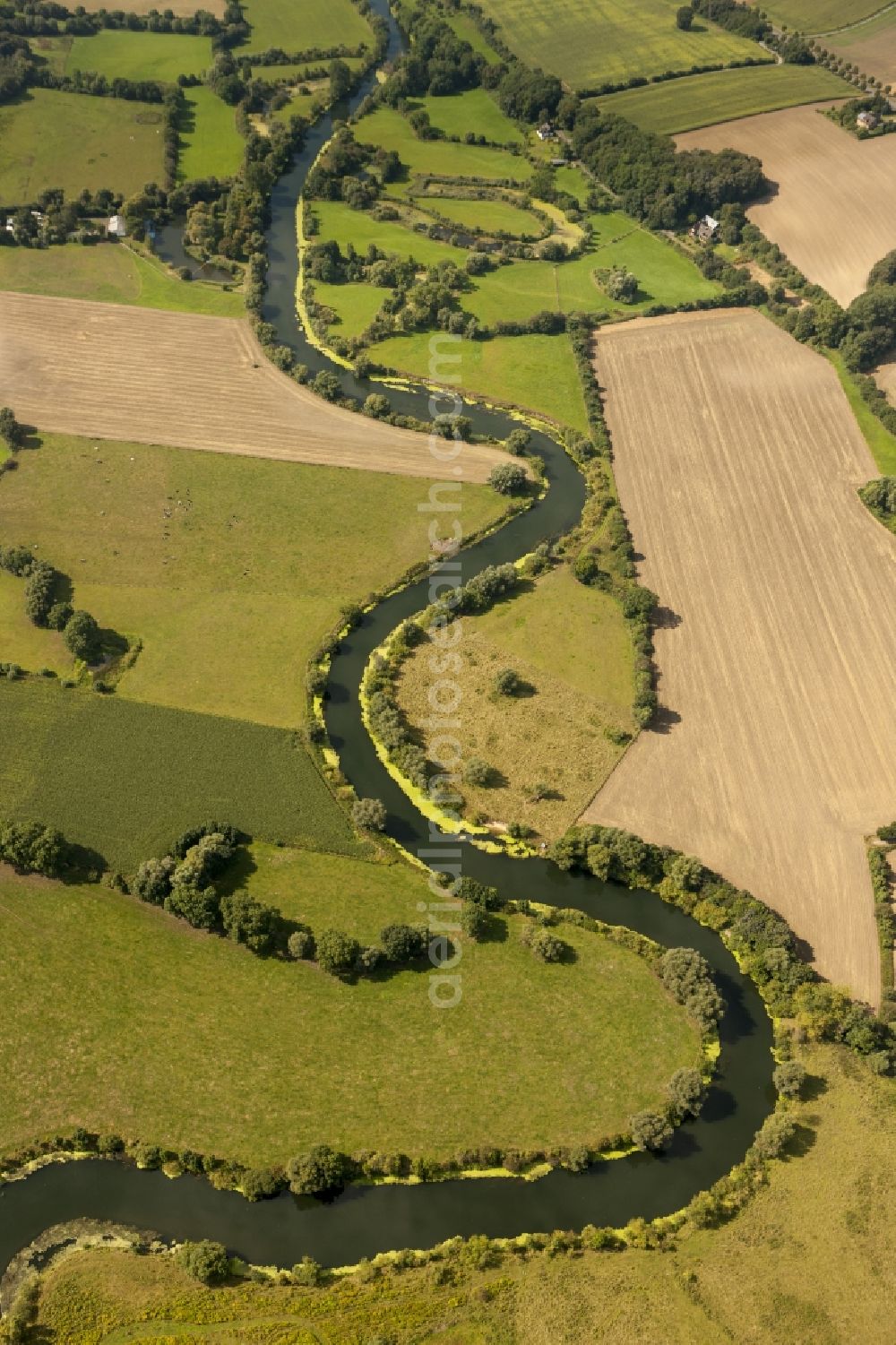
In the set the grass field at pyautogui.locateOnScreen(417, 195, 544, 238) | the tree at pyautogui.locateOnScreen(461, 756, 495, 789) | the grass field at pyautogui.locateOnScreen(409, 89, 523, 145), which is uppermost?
the grass field at pyautogui.locateOnScreen(409, 89, 523, 145)

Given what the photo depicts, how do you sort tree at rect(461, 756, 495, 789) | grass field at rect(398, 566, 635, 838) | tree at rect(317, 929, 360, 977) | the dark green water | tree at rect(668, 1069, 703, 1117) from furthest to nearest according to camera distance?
grass field at rect(398, 566, 635, 838)
tree at rect(461, 756, 495, 789)
tree at rect(317, 929, 360, 977)
tree at rect(668, 1069, 703, 1117)
the dark green water

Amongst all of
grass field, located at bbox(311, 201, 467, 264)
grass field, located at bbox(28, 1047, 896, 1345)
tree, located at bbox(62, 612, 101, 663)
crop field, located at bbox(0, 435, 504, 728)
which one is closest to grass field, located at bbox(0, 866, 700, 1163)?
grass field, located at bbox(28, 1047, 896, 1345)

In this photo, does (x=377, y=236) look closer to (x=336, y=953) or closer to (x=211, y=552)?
(x=211, y=552)

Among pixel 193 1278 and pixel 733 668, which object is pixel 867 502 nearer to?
pixel 733 668

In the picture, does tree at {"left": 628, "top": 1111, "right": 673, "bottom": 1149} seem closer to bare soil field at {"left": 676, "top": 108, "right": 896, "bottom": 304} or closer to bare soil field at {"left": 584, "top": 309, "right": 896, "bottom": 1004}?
bare soil field at {"left": 584, "top": 309, "right": 896, "bottom": 1004}

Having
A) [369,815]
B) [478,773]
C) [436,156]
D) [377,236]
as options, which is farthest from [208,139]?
[369,815]

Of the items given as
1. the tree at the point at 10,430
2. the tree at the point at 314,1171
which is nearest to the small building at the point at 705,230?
the tree at the point at 10,430

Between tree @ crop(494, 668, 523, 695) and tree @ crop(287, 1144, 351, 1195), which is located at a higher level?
tree @ crop(494, 668, 523, 695)
